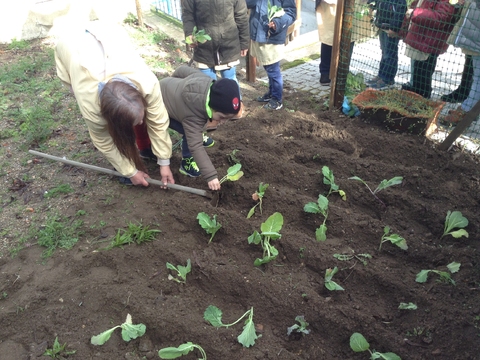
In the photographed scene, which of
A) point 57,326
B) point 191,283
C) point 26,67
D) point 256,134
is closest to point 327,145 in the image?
point 256,134

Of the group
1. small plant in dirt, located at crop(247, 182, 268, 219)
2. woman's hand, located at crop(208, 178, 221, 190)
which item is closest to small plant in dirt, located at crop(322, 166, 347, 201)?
small plant in dirt, located at crop(247, 182, 268, 219)

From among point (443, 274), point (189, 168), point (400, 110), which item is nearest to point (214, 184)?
point (189, 168)

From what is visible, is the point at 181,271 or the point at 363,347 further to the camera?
the point at 181,271

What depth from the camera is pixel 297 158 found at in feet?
14.0

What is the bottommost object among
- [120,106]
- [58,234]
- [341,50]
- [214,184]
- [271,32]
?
[58,234]

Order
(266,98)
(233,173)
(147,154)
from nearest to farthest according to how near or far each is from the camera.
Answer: (233,173)
(147,154)
(266,98)

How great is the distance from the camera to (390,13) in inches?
193

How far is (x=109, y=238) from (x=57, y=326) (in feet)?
2.80

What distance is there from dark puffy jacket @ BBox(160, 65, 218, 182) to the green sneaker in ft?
1.93

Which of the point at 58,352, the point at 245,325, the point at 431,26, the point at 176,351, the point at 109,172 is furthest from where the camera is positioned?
the point at 431,26

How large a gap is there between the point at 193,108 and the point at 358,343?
6.87 ft

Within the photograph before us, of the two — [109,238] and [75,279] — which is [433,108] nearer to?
[109,238]

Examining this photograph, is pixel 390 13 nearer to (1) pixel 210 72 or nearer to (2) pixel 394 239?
(1) pixel 210 72

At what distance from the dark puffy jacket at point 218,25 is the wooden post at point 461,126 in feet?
8.24
